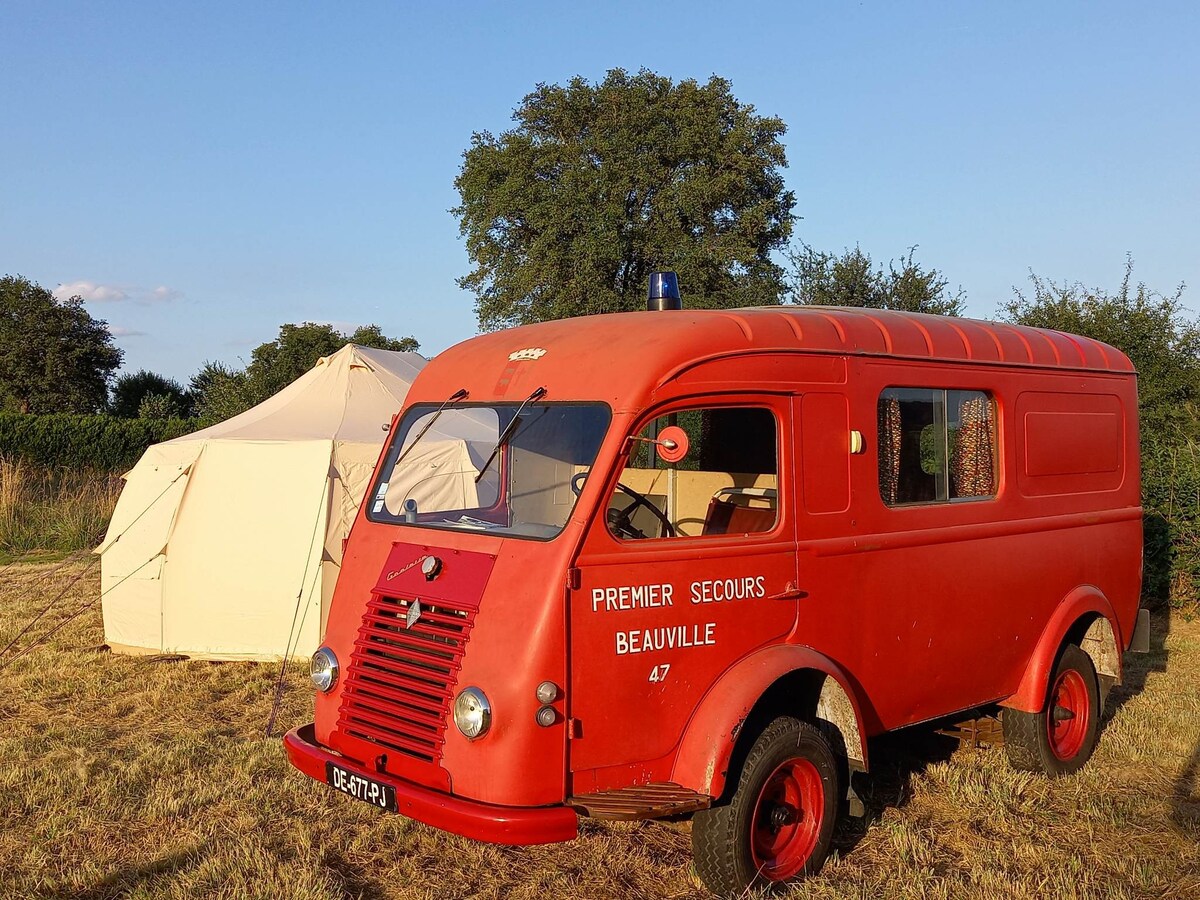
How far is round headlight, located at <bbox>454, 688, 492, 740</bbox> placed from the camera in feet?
13.2

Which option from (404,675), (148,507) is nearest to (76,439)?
(148,507)

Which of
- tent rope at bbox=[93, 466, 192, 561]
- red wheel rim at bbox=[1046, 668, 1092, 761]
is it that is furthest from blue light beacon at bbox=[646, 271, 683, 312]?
tent rope at bbox=[93, 466, 192, 561]

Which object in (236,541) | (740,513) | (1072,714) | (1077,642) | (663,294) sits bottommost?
(1072,714)

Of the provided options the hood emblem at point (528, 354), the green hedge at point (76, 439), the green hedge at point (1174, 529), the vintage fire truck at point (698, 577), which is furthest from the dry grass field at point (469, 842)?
the green hedge at point (76, 439)

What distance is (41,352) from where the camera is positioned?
3475 cm

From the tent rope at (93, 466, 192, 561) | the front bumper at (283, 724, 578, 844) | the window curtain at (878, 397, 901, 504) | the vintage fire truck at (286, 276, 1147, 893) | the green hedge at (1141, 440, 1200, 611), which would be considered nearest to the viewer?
the front bumper at (283, 724, 578, 844)

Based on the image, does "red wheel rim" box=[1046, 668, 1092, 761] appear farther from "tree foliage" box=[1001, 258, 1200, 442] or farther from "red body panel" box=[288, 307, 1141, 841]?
"tree foliage" box=[1001, 258, 1200, 442]

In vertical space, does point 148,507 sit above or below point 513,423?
below

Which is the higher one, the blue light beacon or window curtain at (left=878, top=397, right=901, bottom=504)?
the blue light beacon

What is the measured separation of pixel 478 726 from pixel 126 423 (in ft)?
75.3

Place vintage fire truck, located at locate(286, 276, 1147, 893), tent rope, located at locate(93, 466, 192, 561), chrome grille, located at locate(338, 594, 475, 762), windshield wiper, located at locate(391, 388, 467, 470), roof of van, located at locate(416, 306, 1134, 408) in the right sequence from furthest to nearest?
tent rope, located at locate(93, 466, 192, 561), windshield wiper, located at locate(391, 388, 467, 470), roof of van, located at locate(416, 306, 1134, 408), chrome grille, located at locate(338, 594, 475, 762), vintage fire truck, located at locate(286, 276, 1147, 893)

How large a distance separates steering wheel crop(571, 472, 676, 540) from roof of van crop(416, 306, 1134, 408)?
0.41 metres

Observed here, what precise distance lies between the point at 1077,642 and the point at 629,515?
12.0 feet

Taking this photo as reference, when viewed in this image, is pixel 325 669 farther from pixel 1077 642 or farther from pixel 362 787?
pixel 1077 642
